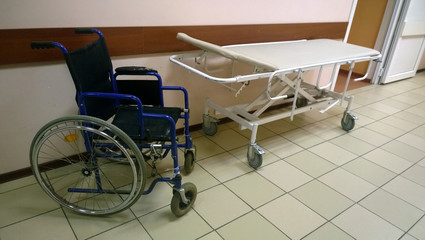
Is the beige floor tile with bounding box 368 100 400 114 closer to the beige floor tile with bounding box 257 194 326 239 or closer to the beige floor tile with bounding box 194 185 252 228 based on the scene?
the beige floor tile with bounding box 257 194 326 239

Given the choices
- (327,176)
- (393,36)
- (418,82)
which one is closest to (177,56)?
(327,176)

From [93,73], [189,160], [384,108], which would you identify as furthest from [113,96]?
[384,108]

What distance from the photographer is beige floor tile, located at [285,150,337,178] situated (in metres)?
2.12

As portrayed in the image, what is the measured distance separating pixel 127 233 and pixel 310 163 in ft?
4.78

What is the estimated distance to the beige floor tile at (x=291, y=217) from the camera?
1584 mm

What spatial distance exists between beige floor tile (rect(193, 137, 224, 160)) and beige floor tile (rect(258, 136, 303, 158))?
411 millimetres

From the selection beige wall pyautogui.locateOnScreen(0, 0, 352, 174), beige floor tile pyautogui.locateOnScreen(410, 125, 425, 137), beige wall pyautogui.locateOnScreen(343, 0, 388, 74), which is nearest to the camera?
beige wall pyautogui.locateOnScreen(0, 0, 352, 174)

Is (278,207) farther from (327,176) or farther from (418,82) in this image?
(418,82)

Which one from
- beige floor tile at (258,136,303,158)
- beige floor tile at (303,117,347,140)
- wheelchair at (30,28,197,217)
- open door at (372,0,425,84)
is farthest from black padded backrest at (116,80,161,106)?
open door at (372,0,425,84)

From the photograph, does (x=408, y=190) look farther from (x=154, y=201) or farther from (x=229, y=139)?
(x=154, y=201)

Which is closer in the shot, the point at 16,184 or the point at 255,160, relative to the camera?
the point at 16,184

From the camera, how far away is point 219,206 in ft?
5.61

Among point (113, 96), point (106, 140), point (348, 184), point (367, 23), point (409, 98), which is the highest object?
point (367, 23)

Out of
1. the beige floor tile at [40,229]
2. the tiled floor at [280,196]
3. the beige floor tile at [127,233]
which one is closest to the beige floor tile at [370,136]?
the tiled floor at [280,196]
